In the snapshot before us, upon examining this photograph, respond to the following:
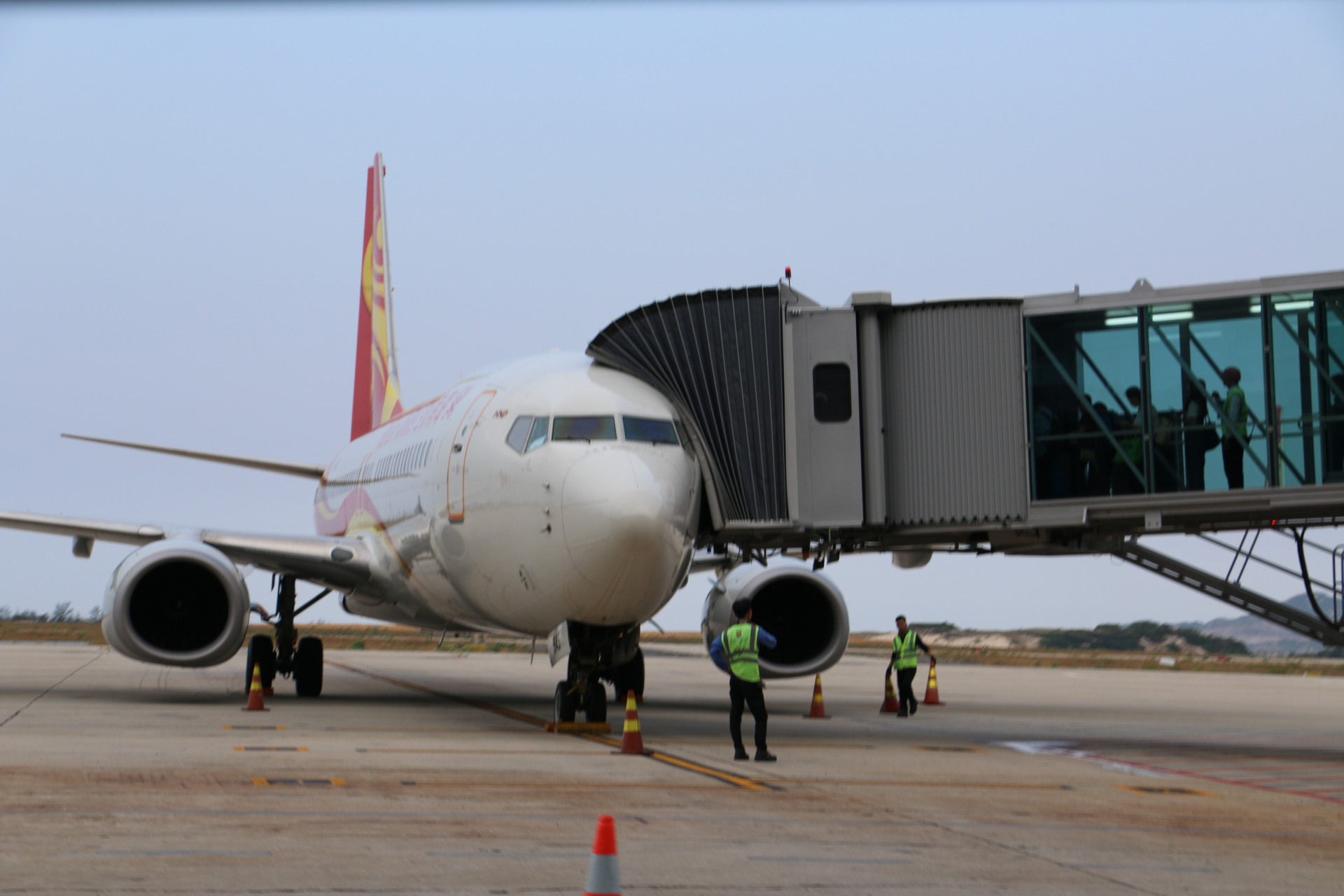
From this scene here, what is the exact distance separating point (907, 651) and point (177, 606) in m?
9.05

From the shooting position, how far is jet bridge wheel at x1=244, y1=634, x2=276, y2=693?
1891cm

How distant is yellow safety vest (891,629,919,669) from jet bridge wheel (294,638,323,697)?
779 centimetres

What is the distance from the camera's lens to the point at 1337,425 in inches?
476

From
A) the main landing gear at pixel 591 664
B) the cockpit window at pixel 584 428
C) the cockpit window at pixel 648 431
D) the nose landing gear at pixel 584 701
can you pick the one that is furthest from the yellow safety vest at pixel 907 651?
Answer: the cockpit window at pixel 584 428

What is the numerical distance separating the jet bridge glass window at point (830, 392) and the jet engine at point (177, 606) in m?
7.26

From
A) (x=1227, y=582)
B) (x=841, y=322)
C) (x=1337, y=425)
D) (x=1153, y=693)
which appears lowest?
(x=1153, y=693)

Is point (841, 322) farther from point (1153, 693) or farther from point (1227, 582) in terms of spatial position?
point (1153, 693)

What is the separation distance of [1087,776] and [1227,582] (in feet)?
14.0

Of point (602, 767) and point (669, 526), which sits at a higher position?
point (669, 526)

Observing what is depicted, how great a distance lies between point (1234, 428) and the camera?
12336mm

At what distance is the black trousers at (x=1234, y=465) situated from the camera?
1232 cm

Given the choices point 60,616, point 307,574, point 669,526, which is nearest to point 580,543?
point 669,526

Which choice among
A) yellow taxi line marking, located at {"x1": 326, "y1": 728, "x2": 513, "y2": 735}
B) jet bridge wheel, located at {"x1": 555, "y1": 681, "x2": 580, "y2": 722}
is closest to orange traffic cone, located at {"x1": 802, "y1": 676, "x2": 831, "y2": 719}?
jet bridge wheel, located at {"x1": 555, "y1": 681, "x2": 580, "y2": 722}

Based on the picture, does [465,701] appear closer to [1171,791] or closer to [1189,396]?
[1189,396]
